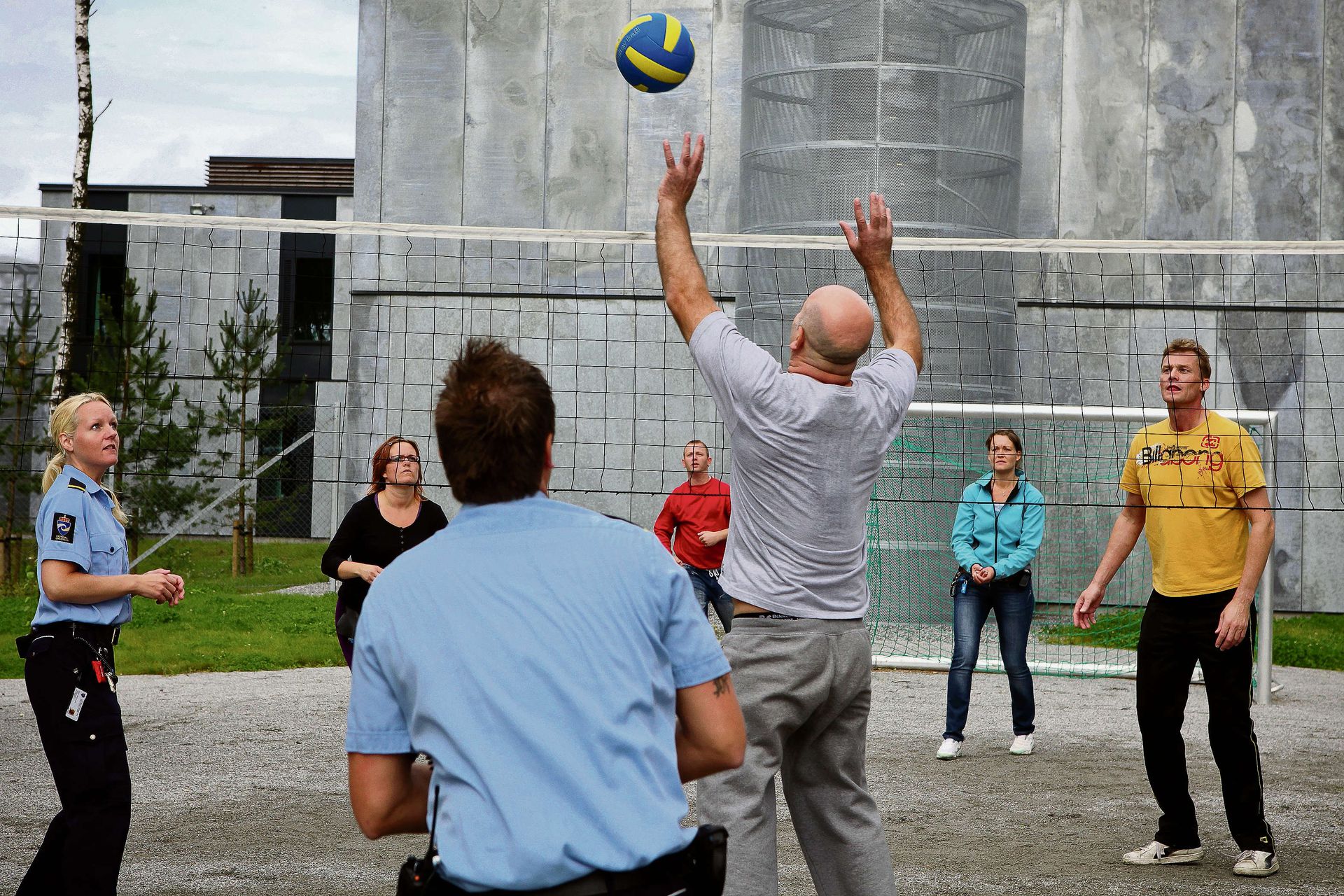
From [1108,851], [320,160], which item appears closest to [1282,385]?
[1108,851]

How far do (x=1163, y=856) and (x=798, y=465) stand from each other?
8.99ft

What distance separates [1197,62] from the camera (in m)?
16.5

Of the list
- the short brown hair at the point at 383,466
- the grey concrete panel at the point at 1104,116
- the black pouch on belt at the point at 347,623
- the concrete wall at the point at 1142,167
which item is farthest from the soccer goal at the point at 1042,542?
the black pouch on belt at the point at 347,623

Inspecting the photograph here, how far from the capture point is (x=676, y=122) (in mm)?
16828

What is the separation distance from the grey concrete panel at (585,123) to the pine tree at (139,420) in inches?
232

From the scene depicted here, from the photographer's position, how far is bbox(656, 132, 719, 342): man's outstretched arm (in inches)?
136

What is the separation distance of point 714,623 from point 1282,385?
804 cm

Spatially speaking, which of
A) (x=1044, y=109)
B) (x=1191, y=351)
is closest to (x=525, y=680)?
(x=1191, y=351)

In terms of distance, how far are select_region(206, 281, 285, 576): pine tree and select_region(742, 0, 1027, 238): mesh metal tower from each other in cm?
861

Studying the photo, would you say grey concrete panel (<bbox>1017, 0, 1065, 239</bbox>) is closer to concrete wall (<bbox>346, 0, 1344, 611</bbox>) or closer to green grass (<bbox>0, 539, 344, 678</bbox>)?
concrete wall (<bbox>346, 0, 1344, 611</bbox>)

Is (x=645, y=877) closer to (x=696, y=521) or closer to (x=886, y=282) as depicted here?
(x=886, y=282)

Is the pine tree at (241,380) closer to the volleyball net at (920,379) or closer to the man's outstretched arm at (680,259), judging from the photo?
the volleyball net at (920,379)

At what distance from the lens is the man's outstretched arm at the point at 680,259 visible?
3.44 meters

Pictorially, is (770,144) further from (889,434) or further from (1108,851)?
(889,434)
